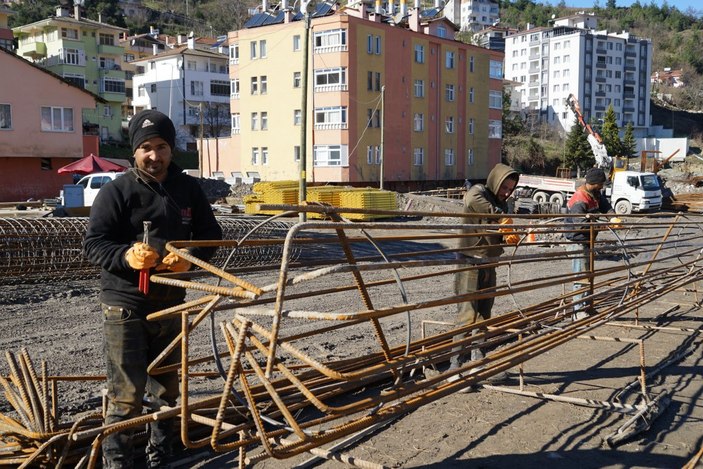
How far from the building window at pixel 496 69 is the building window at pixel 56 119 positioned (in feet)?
109

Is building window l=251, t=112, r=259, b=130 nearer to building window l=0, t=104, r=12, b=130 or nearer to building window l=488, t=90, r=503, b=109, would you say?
building window l=0, t=104, r=12, b=130

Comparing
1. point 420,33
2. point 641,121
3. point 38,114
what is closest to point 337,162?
point 420,33

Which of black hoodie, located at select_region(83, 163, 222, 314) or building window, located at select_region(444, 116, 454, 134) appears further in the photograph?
building window, located at select_region(444, 116, 454, 134)

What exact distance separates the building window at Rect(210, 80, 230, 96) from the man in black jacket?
69.8m

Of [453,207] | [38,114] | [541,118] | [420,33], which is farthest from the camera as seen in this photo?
[541,118]

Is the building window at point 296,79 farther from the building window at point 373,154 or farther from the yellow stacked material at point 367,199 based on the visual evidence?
the yellow stacked material at point 367,199

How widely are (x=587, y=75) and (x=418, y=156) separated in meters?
58.9

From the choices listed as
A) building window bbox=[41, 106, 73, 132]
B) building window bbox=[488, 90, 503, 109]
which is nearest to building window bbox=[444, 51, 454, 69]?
building window bbox=[488, 90, 503, 109]

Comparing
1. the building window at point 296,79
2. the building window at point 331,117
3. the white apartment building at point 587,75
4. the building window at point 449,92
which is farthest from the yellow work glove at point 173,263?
the white apartment building at point 587,75

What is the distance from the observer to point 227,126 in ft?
234

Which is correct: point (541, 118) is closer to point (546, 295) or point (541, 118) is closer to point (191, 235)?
point (546, 295)

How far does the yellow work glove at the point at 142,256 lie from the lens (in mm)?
3453

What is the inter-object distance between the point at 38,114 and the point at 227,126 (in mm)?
35200

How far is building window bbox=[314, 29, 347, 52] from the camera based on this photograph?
143ft
